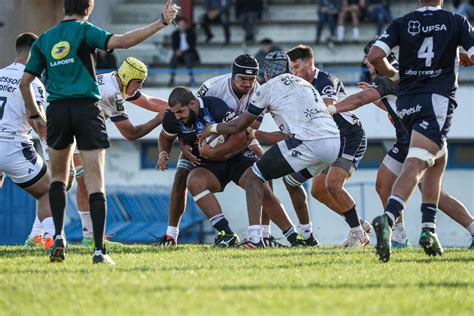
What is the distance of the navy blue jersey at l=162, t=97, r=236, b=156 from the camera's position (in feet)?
36.9

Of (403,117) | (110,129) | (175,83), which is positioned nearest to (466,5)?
(175,83)

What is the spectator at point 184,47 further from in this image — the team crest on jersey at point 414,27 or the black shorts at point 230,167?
the team crest on jersey at point 414,27

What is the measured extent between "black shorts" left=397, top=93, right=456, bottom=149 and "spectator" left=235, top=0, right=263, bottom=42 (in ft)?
54.5

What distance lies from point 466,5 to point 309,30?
3683 mm

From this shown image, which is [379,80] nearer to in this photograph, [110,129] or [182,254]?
[182,254]

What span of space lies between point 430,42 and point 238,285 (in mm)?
3328

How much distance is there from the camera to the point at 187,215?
24625 mm

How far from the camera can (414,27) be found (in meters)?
9.27

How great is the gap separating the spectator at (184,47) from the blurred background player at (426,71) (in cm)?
1566

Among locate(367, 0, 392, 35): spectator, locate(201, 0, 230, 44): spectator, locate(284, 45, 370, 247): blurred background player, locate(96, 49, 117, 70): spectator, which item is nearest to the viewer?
locate(284, 45, 370, 247): blurred background player

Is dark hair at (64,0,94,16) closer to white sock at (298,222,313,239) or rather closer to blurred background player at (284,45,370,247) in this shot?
blurred background player at (284,45,370,247)

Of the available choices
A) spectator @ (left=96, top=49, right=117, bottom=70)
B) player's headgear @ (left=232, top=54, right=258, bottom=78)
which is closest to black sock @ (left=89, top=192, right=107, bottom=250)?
player's headgear @ (left=232, top=54, right=258, bottom=78)

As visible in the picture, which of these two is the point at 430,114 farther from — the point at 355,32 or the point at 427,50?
the point at 355,32

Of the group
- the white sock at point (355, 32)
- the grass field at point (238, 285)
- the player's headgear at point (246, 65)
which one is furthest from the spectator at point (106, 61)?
the grass field at point (238, 285)
